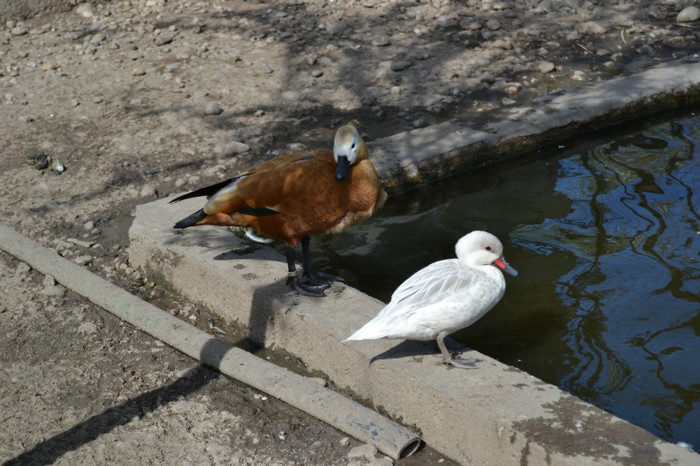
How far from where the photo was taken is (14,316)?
14.6 feet

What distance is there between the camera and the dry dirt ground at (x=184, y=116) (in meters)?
3.59

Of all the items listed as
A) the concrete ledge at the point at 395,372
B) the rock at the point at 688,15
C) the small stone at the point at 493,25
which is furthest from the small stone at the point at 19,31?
the rock at the point at 688,15

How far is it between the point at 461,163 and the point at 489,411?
3.02 metres

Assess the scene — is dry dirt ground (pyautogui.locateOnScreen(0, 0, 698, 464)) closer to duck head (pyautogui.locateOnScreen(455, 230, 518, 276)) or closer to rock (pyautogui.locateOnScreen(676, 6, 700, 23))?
rock (pyautogui.locateOnScreen(676, 6, 700, 23))

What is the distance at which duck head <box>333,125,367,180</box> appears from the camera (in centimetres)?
401

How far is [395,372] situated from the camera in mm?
3438

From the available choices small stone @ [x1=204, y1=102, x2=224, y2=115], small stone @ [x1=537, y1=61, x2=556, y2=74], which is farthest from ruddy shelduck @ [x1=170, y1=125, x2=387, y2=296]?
small stone @ [x1=537, y1=61, x2=556, y2=74]

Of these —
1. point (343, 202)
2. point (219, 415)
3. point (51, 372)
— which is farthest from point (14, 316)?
point (343, 202)

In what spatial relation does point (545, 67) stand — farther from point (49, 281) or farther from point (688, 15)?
point (49, 281)

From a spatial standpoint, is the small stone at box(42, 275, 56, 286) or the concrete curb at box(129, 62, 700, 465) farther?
the small stone at box(42, 275, 56, 286)

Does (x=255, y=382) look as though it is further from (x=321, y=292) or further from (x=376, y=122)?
(x=376, y=122)

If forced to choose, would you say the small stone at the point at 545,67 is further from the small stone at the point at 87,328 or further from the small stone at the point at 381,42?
the small stone at the point at 87,328

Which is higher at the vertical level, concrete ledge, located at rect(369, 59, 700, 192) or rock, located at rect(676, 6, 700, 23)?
concrete ledge, located at rect(369, 59, 700, 192)

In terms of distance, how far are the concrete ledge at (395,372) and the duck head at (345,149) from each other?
0.60 meters
